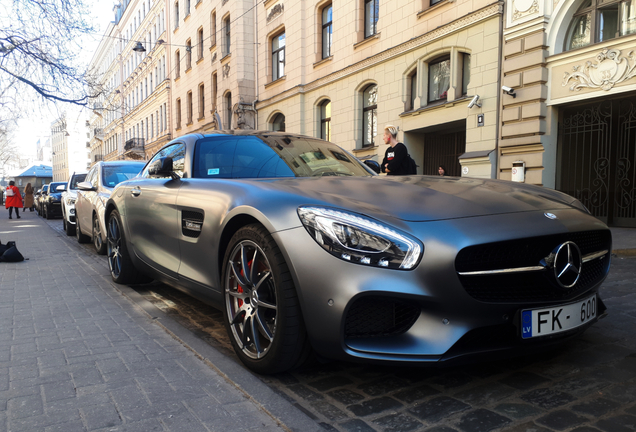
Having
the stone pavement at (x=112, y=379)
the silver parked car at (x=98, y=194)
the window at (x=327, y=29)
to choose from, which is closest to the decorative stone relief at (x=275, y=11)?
the window at (x=327, y=29)

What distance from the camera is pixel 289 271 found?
7.84ft

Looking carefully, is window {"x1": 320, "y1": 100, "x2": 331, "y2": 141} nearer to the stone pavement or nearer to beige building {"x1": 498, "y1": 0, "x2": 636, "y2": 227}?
beige building {"x1": 498, "y1": 0, "x2": 636, "y2": 227}

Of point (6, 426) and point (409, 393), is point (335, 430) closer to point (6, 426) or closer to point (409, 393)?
point (409, 393)

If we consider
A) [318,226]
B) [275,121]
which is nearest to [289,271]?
[318,226]

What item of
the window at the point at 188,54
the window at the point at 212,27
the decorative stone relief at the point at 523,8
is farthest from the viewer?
the window at the point at 188,54

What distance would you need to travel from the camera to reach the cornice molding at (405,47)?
38.0 ft

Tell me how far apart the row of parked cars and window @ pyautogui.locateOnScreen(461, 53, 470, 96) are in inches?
403

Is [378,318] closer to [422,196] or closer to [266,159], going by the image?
[422,196]

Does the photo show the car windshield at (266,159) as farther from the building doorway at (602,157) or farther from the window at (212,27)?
the window at (212,27)

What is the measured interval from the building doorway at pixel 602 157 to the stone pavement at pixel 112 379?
9.72m

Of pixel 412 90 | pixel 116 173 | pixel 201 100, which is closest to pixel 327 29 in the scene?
pixel 412 90

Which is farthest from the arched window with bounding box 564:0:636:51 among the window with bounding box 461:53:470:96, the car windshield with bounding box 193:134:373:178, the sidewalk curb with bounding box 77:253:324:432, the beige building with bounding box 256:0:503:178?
the sidewalk curb with bounding box 77:253:324:432

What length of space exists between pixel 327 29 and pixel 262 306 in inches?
679

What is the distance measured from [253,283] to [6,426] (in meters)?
1.23
